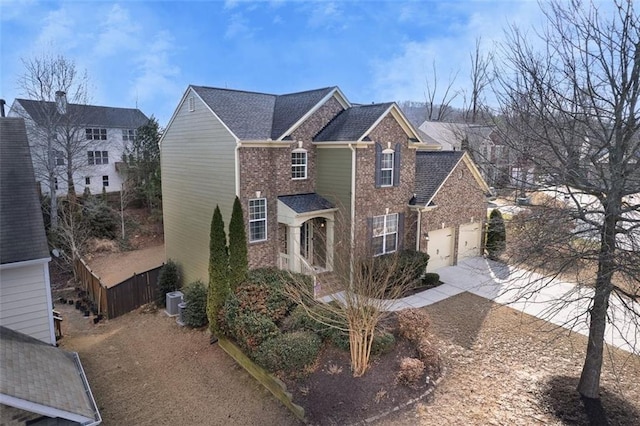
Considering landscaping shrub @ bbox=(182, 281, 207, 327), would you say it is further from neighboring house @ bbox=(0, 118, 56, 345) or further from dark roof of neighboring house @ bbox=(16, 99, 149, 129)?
dark roof of neighboring house @ bbox=(16, 99, 149, 129)

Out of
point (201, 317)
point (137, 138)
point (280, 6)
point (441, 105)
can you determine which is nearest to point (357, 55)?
point (280, 6)

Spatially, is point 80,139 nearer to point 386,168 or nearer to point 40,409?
point 386,168

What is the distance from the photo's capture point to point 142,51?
1669 cm

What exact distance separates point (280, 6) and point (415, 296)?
12.5 m

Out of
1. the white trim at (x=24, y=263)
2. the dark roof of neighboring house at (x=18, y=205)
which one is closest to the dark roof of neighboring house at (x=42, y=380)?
the white trim at (x=24, y=263)

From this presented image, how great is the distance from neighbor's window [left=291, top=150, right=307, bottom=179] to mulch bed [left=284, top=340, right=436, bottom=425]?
8111 mm

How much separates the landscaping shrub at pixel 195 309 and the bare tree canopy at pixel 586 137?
421 inches

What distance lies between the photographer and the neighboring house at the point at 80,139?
27000 millimetres

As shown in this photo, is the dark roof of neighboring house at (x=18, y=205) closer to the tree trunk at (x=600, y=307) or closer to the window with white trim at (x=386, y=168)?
the window with white trim at (x=386, y=168)

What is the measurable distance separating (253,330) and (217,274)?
2.76 metres

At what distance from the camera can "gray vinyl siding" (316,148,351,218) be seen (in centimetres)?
1541

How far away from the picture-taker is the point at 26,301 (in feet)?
30.4

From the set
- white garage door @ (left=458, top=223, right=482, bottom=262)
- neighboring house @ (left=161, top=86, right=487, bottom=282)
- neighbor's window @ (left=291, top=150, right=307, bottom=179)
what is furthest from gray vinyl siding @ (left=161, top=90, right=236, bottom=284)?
white garage door @ (left=458, top=223, right=482, bottom=262)

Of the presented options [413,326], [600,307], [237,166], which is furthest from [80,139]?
[600,307]
